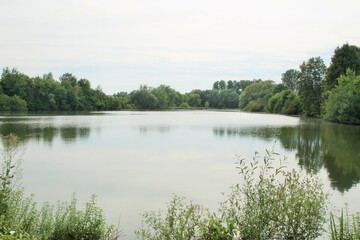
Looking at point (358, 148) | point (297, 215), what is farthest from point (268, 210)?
point (358, 148)

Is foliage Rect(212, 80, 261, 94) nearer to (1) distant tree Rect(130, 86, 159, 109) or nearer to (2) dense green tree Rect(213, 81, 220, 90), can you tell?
(2) dense green tree Rect(213, 81, 220, 90)

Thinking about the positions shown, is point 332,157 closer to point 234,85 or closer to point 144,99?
point 144,99

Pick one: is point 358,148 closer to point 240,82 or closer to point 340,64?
point 340,64

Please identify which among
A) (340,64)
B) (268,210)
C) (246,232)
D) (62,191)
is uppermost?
(340,64)

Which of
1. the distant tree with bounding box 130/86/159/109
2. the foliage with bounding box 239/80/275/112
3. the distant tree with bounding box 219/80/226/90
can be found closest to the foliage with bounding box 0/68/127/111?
the distant tree with bounding box 130/86/159/109

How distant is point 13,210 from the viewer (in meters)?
Answer: 6.35

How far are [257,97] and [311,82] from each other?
45688 mm

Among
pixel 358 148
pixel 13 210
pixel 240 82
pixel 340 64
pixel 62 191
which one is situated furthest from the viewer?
pixel 240 82

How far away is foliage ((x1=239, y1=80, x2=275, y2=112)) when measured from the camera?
101588 mm

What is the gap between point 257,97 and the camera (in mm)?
110438

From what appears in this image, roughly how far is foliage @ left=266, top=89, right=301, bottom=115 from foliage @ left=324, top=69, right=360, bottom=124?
27.4 m

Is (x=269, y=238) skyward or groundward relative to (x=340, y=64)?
groundward

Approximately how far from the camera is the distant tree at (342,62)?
53.9 m

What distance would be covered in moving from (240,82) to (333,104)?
14562 centimetres
